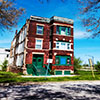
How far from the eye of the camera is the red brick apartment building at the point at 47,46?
18.8 m

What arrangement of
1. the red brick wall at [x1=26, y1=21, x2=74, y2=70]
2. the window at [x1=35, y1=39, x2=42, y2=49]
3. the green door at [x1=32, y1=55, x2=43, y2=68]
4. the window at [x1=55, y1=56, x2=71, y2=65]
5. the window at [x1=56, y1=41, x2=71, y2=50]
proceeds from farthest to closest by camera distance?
the window at [x1=56, y1=41, x2=71, y2=50] < the window at [x1=55, y1=56, x2=71, y2=65] < the window at [x1=35, y1=39, x2=42, y2=49] < the green door at [x1=32, y1=55, x2=43, y2=68] < the red brick wall at [x1=26, y1=21, x2=74, y2=70]

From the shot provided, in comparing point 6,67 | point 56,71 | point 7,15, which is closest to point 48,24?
point 56,71

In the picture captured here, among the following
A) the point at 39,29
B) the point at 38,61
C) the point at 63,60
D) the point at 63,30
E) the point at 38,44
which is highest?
the point at 63,30

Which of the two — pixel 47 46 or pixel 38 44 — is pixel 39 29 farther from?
pixel 47 46

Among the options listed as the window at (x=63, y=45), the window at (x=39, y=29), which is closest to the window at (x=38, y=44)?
the window at (x=39, y=29)

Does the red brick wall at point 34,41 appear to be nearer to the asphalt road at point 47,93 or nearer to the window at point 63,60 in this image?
the window at point 63,60

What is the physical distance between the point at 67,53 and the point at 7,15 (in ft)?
46.5

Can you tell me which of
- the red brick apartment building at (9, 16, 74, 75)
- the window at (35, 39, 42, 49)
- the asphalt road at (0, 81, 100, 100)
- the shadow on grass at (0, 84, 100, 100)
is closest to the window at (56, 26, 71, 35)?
the red brick apartment building at (9, 16, 74, 75)

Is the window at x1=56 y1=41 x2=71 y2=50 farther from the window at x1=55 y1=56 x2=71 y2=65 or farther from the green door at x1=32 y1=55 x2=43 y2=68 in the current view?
the green door at x1=32 y1=55 x2=43 y2=68

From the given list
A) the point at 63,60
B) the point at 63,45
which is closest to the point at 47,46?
the point at 63,45

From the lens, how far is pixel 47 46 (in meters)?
20.4

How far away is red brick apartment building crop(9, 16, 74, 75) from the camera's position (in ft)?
61.7

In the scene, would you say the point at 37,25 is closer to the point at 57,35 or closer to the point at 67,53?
the point at 57,35

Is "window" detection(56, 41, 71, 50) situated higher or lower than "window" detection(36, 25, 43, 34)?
lower
